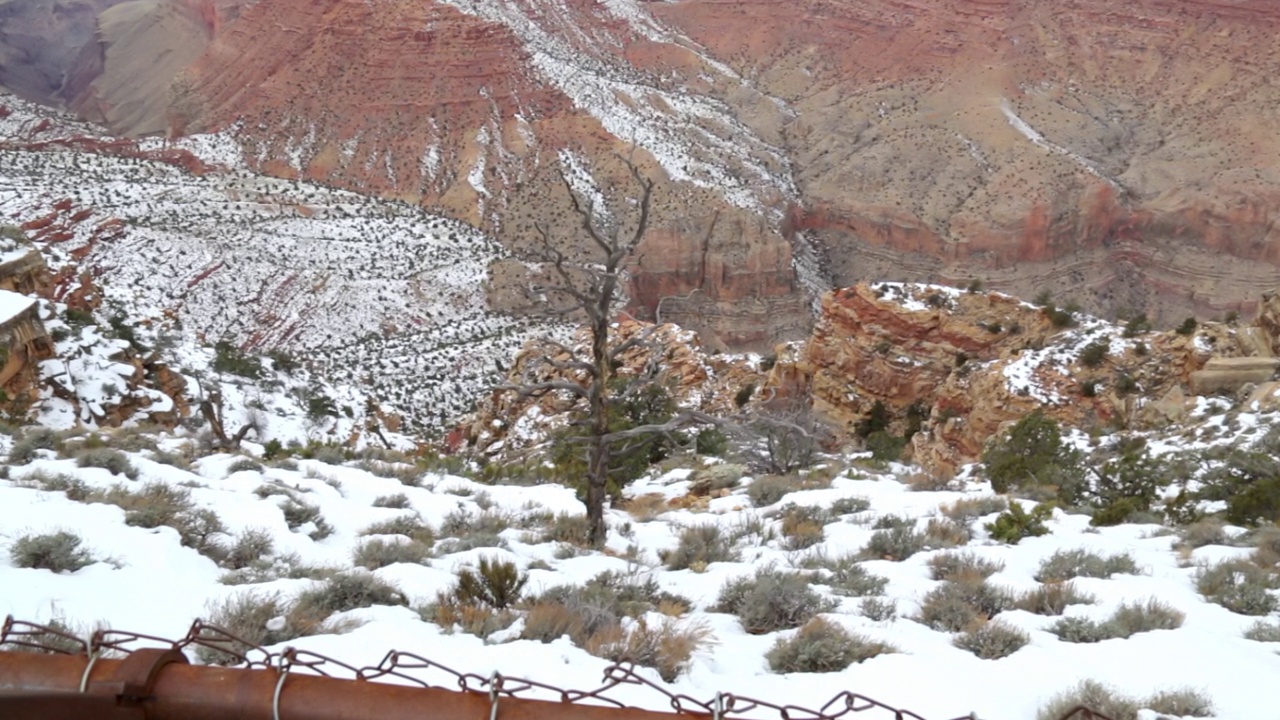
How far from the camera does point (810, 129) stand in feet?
193

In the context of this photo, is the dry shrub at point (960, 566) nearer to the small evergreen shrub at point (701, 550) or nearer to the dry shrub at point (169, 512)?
the small evergreen shrub at point (701, 550)

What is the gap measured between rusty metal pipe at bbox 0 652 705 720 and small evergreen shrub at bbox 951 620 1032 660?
2.36 meters

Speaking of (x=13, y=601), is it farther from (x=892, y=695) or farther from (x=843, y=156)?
(x=843, y=156)

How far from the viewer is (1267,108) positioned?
48.6 metres

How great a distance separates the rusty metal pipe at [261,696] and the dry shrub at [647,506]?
21.2 ft

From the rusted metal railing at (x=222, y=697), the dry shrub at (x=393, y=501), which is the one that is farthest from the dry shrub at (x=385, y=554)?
the rusted metal railing at (x=222, y=697)

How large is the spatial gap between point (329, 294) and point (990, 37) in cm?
5187

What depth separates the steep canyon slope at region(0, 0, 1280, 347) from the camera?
44531mm

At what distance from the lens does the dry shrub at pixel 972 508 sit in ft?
23.6

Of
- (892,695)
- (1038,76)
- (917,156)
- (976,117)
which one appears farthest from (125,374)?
(1038,76)

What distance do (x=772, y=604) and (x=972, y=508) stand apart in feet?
12.7

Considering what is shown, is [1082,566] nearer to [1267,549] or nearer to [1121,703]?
[1267,549]

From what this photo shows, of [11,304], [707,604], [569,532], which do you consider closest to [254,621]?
[707,604]

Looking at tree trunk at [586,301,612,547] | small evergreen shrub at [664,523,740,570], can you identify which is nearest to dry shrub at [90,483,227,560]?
tree trunk at [586,301,612,547]
